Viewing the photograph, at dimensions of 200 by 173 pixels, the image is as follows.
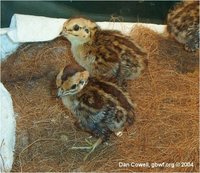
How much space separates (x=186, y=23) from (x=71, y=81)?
707 mm

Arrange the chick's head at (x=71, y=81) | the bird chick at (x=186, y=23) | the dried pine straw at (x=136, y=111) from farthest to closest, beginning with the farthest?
the bird chick at (x=186, y=23), the dried pine straw at (x=136, y=111), the chick's head at (x=71, y=81)

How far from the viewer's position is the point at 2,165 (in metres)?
1.99

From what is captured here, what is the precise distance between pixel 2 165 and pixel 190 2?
113 centimetres

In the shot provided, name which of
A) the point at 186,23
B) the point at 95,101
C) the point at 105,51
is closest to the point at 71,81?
the point at 95,101

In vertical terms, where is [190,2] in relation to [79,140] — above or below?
above

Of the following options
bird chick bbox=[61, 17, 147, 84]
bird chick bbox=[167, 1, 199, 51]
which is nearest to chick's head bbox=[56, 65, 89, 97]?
bird chick bbox=[61, 17, 147, 84]

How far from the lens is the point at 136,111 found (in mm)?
2186

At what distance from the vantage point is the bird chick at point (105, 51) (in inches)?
82.7

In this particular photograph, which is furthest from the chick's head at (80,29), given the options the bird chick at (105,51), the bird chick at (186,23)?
the bird chick at (186,23)

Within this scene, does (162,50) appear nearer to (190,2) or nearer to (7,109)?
(190,2)

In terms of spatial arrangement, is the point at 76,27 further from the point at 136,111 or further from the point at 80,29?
the point at 136,111

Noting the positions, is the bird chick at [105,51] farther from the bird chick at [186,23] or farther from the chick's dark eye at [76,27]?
the bird chick at [186,23]

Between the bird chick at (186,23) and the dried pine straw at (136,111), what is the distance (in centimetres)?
8

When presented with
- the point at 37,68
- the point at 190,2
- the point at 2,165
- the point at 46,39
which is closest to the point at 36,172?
the point at 2,165
